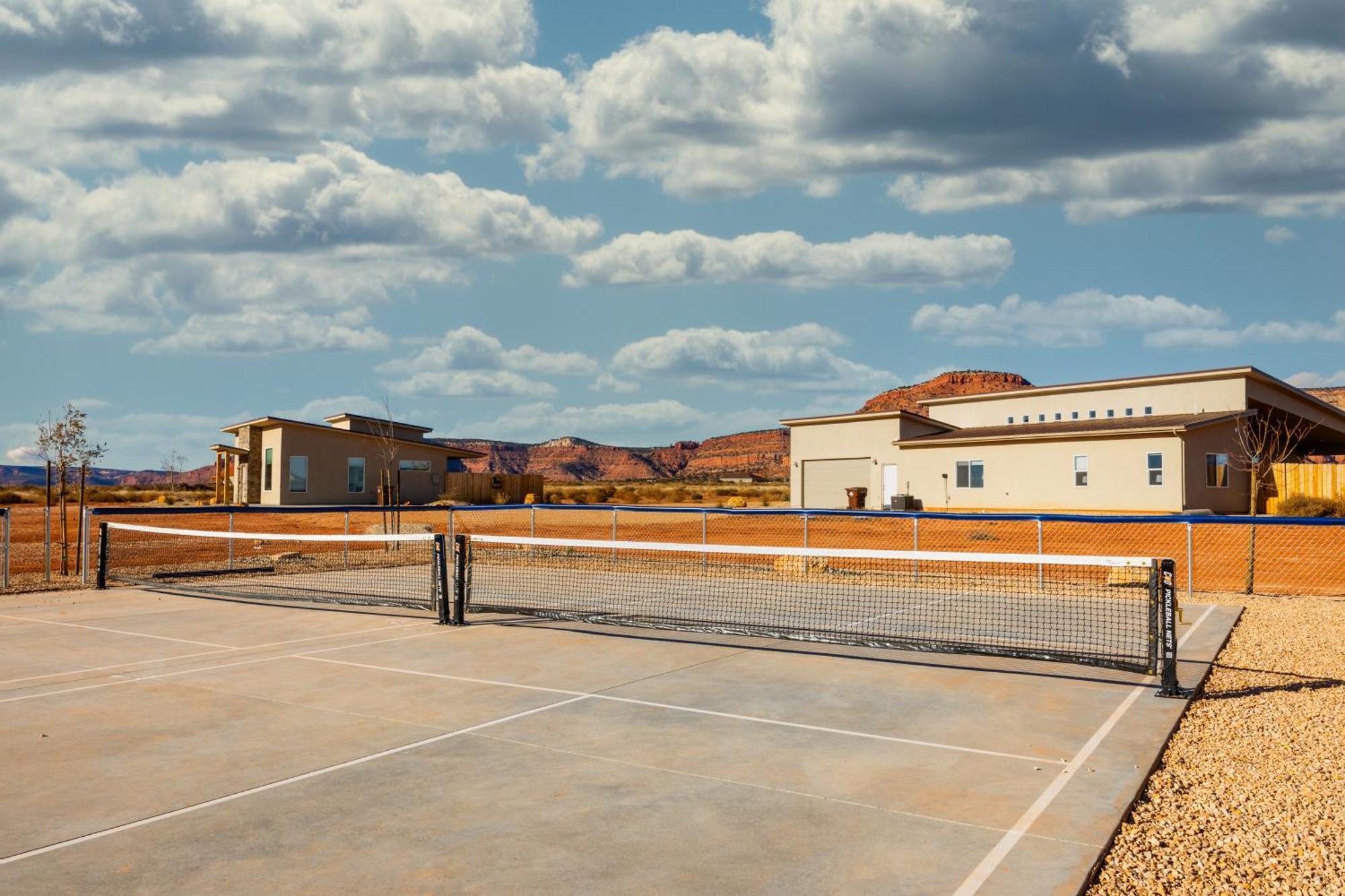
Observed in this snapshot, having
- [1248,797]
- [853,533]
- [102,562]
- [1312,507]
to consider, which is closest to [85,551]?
[102,562]

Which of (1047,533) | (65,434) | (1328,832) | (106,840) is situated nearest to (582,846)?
(106,840)

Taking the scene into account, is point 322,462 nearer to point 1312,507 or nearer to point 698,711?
point 1312,507

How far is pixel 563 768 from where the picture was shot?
6.97 m

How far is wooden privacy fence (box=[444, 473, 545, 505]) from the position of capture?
6138cm

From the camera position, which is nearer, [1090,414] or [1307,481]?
[1307,481]

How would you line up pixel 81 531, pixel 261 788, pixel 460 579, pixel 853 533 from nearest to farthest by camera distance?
pixel 261 788 < pixel 460 579 < pixel 81 531 < pixel 853 533

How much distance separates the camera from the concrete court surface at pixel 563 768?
521cm

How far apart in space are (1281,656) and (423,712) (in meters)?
9.47

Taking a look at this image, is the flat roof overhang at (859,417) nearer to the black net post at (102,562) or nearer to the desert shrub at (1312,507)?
the desert shrub at (1312,507)

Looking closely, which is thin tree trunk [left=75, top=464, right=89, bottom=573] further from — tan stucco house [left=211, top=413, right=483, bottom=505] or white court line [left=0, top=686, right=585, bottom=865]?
tan stucco house [left=211, top=413, right=483, bottom=505]

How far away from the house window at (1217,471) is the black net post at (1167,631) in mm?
36897

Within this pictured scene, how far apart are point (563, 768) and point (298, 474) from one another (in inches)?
1986

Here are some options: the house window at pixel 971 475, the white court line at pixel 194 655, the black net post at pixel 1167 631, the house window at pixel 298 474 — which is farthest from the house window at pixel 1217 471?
the house window at pixel 298 474

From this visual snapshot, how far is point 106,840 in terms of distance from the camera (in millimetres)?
5637
